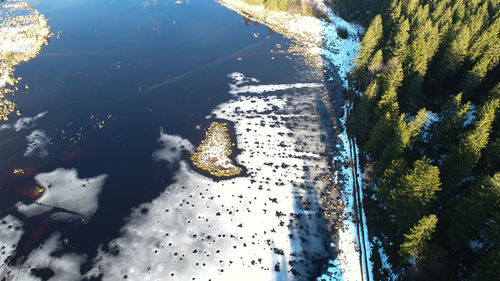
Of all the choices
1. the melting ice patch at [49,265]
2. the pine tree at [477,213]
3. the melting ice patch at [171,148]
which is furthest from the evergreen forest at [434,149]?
the melting ice patch at [49,265]

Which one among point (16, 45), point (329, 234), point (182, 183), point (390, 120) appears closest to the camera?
point (329, 234)

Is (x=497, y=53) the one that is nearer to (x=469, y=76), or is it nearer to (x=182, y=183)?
(x=469, y=76)

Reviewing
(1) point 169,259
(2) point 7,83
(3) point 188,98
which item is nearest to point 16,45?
(2) point 7,83

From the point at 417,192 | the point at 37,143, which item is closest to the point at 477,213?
the point at 417,192

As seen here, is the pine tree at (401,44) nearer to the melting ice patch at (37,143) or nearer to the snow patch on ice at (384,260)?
the snow patch on ice at (384,260)

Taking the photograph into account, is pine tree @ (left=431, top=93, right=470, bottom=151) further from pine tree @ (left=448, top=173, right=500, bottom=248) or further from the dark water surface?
the dark water surface

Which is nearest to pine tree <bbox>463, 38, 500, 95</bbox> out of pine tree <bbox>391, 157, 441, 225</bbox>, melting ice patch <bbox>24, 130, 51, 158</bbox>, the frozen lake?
the frozen lake
